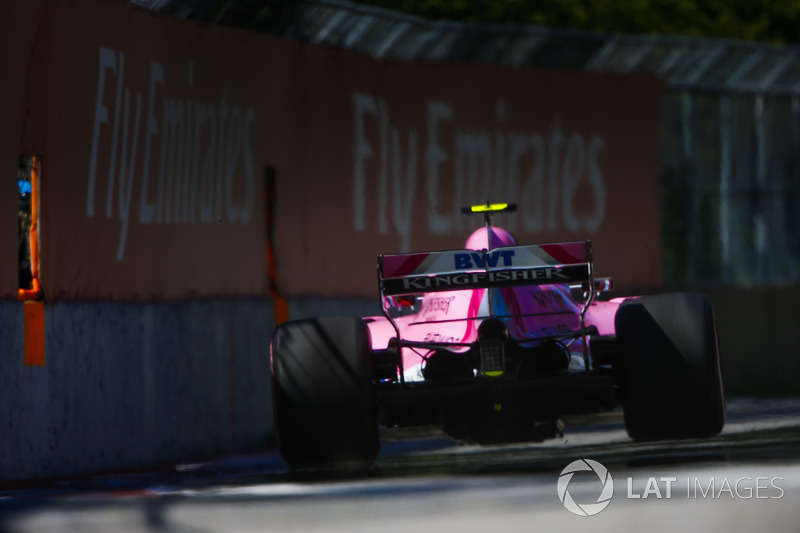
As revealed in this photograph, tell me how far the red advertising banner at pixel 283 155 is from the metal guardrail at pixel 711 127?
11.5 inches

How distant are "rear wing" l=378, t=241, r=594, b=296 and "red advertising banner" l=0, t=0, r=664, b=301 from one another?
301 cm

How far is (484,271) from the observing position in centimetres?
987

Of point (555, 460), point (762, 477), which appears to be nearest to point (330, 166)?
point (555, 460)

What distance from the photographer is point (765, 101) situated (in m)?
21.0

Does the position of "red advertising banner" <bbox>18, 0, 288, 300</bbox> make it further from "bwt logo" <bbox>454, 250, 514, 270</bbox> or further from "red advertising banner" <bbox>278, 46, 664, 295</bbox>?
"bwt logo" <bbox>454, 250, 514, 270</bbox>

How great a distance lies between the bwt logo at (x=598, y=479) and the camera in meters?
7.09

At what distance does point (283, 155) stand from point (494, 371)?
6354 millimetres

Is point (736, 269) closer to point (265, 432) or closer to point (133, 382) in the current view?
point (265, 432)

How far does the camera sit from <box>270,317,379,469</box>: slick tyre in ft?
31.2

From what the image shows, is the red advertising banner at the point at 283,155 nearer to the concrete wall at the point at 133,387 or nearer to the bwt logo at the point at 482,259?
the concrete wall at the point at 133,387

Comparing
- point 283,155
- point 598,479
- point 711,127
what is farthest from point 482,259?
point 711,127

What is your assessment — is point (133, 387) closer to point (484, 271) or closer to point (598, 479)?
point (484, 271)

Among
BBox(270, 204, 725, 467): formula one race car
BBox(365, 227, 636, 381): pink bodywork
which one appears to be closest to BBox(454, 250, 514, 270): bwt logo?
BBox(270, 204, 725, 467): formula one race car

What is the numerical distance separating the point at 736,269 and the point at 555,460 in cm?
1079
